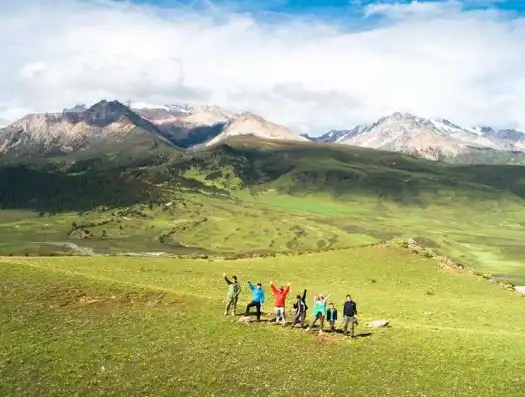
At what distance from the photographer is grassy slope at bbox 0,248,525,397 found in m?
38.9

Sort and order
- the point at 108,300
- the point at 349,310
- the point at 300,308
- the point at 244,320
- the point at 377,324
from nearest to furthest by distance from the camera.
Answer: the point at 349,310
the point at 244,320
the point at 300,308
the point at 108,300
the point at 377,324

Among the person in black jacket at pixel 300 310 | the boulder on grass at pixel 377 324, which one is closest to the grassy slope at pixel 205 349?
the boulder on grass at pixel 377 324

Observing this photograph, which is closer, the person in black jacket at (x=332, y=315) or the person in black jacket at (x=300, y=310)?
the person in black jacket at (x=332, y=315)

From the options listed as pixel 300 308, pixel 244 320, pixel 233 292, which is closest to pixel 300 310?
pixel 300 308

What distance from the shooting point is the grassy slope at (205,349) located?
3888 centimetres

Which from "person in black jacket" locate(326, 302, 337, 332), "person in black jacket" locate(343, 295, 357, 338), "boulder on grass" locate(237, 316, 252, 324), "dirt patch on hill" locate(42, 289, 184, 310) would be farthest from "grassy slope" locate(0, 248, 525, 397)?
"person in black jacket" locate(326, 302, 337, 332)

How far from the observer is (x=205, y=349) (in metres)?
43.8

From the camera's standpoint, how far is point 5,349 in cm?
4194

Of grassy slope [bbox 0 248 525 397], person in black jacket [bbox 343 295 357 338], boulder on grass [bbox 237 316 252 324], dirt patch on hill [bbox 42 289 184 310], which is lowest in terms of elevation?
grassy slope [bbox 0 248 525 397]

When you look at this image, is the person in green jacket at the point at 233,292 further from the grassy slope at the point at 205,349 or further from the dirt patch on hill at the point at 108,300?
the dirt patch on hill at the point at 108,300

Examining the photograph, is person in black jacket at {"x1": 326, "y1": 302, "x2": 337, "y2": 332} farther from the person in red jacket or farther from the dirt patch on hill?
the dirt patch on hill

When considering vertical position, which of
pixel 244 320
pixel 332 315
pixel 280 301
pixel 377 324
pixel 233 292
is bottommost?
pixel 377 324

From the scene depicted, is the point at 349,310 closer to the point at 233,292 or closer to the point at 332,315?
the point at 332,315

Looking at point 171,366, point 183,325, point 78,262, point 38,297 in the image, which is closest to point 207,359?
point 171,366
